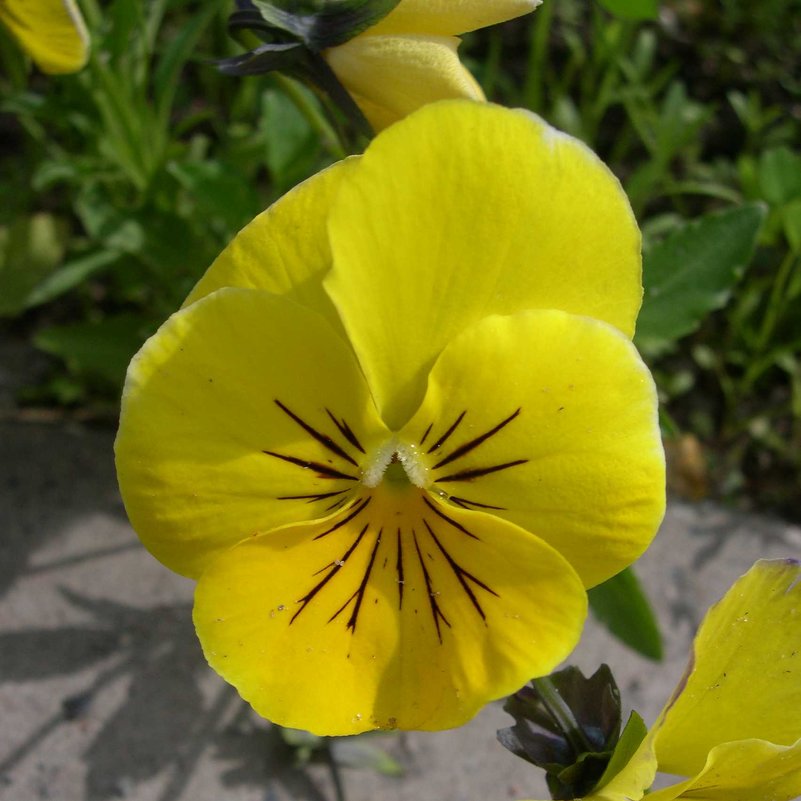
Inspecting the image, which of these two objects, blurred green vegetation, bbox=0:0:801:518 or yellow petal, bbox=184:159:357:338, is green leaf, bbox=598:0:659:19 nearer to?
blurred green vegetation, bbox=0:0:801:518

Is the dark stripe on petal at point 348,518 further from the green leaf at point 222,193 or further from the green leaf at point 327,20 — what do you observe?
the green leaf at point 222,193

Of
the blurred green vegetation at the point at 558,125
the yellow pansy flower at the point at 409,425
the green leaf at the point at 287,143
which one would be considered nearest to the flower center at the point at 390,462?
the yellow pansy flower at the point at 409,425

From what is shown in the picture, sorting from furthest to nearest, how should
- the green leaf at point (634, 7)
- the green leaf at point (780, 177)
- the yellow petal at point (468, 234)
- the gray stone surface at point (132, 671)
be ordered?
1. the green leaf at point (780, 177)
2. the gray stone surface at point (132, 671)
3. the green leaf at point (634, 7)
4. the yellow petal at point (468, 234)

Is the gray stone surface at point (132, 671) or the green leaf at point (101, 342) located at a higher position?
the green leaf at point (101, 342)

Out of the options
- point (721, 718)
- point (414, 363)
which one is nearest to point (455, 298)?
point (414, 363)

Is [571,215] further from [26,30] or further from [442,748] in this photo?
[442,748]

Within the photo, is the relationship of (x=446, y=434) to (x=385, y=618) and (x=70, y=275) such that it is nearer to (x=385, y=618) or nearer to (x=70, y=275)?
(x=385, y=618)

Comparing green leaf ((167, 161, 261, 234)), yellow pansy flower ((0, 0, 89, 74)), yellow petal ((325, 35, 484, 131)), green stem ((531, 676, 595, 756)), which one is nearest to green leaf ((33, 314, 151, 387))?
green leaf ((167, 161, 261, 234))
